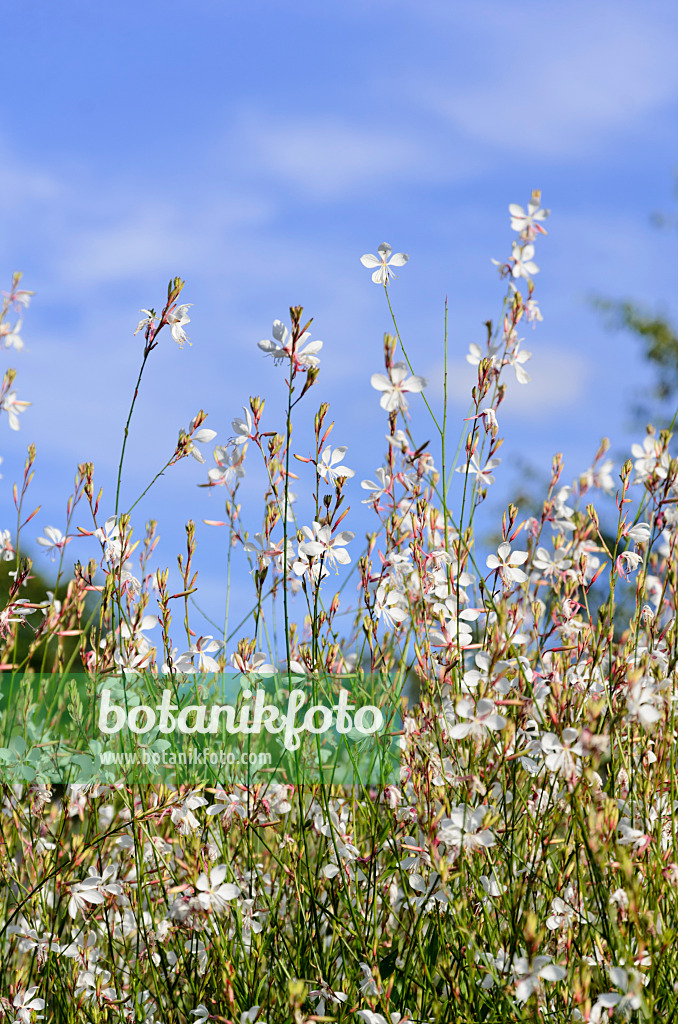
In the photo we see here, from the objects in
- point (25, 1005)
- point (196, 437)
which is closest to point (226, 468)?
point (196, 437)

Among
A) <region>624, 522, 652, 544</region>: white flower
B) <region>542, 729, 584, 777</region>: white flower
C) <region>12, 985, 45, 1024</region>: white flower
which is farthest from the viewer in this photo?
<region>624, 522, 652, 544</region>: white flower

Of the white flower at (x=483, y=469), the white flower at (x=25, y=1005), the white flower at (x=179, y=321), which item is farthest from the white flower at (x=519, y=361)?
the white flower at (x=25, y=1005)

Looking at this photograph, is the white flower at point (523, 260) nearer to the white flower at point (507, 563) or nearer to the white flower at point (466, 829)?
the white flower at point (507, 563)

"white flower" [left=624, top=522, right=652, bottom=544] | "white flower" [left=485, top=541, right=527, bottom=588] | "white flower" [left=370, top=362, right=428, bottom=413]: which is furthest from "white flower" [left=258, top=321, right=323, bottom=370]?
"white flower" [left=624, top=522, right=652, bottom=544]

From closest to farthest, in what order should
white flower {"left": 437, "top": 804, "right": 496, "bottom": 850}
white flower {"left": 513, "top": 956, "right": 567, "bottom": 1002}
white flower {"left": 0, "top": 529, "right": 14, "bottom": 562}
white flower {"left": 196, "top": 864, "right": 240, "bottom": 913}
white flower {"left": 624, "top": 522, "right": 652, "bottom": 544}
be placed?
white flower {"left": 513, "top": 956, "right": 567, "bottom": 1002} → white flower {"left": 437, "top": 804, "right": 496, "bottom": 850} → white flower {"left": 196, "top": 864, "right": 240, "bottom": 913} → white flower {"left": 624, "top": 522, "right": 652, "bottom": 544} → white flower {"left": 0, "top": 529, "right": 14, "bottom": 562}

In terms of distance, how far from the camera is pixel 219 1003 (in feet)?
6.66

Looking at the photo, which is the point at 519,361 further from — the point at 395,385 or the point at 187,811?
the point at 187,811

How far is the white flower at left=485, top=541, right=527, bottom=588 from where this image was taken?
1.95 m

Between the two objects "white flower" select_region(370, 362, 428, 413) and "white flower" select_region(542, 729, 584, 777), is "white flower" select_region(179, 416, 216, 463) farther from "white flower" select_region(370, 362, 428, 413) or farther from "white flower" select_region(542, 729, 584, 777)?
"white flower" select_region(542, 729, 584, 777)

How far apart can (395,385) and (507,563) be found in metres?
0.46

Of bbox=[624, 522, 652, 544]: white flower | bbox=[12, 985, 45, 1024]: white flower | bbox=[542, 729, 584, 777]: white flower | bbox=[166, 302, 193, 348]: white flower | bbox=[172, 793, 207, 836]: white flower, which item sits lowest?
bbox=[12, 985, 45, 1024]: white flower

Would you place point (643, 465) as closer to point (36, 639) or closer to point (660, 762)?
point (660, 762)

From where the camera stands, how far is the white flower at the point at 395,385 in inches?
75.0

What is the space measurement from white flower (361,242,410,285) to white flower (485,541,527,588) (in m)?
0.73
